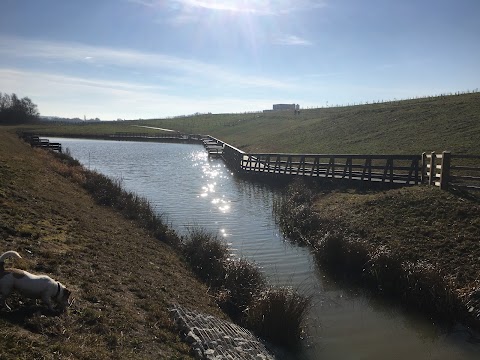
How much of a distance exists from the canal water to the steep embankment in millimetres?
2946

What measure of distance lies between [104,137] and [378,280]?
88.1m

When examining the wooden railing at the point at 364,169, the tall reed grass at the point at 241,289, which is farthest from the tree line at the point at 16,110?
the tall reed grass at the point at 241,289

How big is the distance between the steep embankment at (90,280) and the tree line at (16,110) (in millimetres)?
115140

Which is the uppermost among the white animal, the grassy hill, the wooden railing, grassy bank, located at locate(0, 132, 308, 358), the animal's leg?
the grassy hill

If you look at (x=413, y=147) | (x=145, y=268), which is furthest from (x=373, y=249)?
(x=413, y=147)

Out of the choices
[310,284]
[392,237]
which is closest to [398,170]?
[392,237]

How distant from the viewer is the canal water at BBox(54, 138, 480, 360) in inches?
368

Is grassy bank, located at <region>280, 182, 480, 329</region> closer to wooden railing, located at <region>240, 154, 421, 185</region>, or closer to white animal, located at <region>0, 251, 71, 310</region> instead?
wooden railing, located at <region>240, 154, 421, 185</region>

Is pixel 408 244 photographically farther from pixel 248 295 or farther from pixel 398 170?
pixel 398 170

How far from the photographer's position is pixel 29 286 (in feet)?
22.1

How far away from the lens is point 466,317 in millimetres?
10312

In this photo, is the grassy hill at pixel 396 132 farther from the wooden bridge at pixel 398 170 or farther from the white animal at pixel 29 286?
the white animal at pixel 29 286

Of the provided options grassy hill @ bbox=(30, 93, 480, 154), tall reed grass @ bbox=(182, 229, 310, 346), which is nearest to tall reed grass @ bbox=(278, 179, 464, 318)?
tall reed grass @ bbox=(182, 229, 310, 346)

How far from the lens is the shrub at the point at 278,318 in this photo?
364 inches
